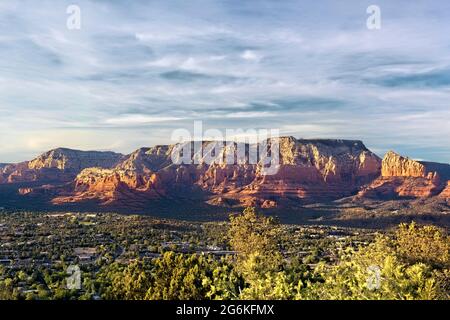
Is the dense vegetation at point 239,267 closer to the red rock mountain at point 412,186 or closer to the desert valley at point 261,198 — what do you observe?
the desert valley at point 261,198

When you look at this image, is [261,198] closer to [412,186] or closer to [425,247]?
[412,186]

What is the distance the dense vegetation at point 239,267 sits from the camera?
15.0 metres

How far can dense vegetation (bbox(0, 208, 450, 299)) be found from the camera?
15016 millimetres

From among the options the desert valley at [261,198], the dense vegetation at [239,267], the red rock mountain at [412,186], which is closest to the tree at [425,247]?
the dense vegetation at [239,267]

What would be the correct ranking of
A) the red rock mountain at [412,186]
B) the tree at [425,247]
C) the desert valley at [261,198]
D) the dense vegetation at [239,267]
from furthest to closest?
the red rock mountain at [412,186] → the desert valley at [261,198] → the tree at [425,247] → the dense vegetation at [239,267]

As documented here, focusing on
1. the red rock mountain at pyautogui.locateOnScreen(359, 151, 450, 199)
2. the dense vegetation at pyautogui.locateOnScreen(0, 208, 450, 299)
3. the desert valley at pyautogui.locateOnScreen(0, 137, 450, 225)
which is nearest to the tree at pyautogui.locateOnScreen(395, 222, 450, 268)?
the dense vegetation at pyautogui.locateOnScreen(0, 208, 450, 299)

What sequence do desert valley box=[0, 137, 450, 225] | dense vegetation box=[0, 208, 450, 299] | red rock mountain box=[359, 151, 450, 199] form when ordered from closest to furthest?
1. dense vegetation box=[0, 208, 450, 299]
2. desert valley box=[0, 137, 450, 225]
3. red rock mountain box=[359, 151, 450, 199]

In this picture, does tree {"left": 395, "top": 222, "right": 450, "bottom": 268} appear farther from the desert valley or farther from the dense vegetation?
the desert valley

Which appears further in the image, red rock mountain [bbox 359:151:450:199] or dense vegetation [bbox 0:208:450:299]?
red rock mountain [bbox 359:151:450:199]

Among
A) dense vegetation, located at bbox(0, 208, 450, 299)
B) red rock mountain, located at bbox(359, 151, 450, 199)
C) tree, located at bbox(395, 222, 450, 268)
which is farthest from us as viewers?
red rock mountain, located at bbox(359, 151, 450, 199)

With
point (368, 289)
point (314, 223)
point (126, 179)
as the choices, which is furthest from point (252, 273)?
point (126, 179)
